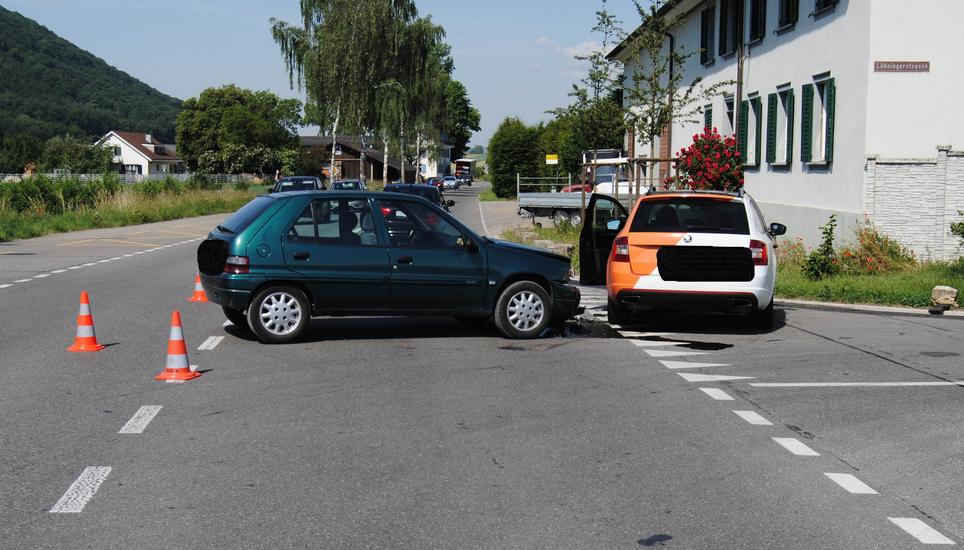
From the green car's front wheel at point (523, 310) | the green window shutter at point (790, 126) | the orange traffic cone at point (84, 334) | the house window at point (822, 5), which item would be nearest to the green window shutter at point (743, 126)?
the green window shutter at point (790, 126)

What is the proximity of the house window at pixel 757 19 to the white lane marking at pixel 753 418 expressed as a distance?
20.1 meters

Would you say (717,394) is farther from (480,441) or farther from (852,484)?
(852,484)

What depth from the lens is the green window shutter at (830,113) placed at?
2128cm

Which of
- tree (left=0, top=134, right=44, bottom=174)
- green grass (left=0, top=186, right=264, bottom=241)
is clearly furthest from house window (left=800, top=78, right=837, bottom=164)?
tree (left=0, top=134, right=44, bottom=174)

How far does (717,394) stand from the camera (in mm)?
8984

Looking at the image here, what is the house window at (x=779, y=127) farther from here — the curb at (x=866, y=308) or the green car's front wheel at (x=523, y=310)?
the green car's front wheel at (x=523, y=310)

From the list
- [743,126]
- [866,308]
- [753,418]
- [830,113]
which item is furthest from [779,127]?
[753,418]

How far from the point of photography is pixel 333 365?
1020cm

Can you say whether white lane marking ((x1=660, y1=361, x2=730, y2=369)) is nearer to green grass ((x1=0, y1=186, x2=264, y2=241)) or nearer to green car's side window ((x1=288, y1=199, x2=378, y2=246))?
green car's side window ((x1=288, y1=199, x2=378, y2=246))

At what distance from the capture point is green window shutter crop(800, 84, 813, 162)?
74.6 ft

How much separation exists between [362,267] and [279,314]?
3.25 feet

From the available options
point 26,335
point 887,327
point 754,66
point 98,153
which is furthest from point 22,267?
point 98,153

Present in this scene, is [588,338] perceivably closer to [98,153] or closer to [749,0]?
[749,0]

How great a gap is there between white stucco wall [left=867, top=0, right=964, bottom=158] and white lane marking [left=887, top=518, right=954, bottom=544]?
1529 centimetres
